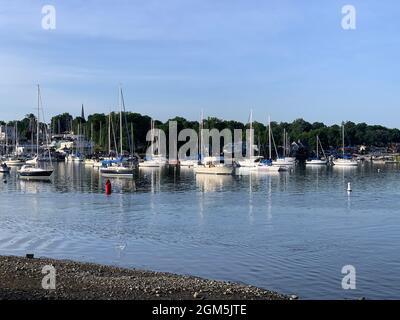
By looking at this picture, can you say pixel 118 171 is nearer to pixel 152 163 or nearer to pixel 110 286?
pixel 152 163

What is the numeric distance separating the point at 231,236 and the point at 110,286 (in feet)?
52.0

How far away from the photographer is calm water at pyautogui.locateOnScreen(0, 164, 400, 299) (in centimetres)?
2350

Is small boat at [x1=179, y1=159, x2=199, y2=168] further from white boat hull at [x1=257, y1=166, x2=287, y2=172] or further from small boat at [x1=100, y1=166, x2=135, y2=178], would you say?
small boat at [x1=100, y1=166, x2=135, y2=178]

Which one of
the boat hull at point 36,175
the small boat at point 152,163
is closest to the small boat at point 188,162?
the small boat at point 152,163

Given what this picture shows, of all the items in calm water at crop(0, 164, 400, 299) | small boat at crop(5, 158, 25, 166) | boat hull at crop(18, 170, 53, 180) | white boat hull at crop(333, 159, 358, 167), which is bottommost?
calm water at crop(0, 164, 400, 299)

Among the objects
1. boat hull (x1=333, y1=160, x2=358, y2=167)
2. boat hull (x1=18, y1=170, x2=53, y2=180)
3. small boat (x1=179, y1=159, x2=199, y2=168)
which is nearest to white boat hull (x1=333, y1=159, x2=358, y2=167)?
boat hull (x1=333, y1=160, x2=358, y2=167)

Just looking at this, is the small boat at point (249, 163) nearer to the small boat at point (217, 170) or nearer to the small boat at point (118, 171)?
the small boat at point (217, 170)

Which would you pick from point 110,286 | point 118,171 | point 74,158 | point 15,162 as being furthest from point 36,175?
point 74,158

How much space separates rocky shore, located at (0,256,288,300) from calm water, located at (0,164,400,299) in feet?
7.79

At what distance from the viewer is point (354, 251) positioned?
28.4m

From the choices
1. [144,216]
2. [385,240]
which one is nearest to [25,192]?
[144,216]

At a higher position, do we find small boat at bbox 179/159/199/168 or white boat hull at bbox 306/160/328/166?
small boat at bbox 179/159/199/168
